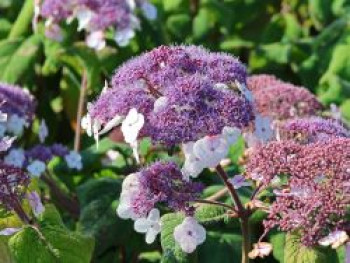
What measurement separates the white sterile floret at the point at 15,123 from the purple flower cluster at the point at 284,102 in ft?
1.82

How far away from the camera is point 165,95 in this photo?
1600 mm

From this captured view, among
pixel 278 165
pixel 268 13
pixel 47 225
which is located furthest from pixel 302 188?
A: pixel 268 13

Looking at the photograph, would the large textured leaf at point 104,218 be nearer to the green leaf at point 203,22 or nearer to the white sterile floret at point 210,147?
the white sterile floret at point 210,147

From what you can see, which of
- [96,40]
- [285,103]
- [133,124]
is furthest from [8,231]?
[96,40]

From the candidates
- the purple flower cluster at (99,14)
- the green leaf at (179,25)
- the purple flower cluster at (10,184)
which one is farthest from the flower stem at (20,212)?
the green leaf at (179,25)

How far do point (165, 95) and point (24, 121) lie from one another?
908 millimetres

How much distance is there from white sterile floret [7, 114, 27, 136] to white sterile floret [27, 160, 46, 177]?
→ 5.0 inches

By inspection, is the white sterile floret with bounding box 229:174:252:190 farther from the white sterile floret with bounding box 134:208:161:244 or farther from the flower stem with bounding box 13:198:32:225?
the flower stem with bounding box 13:198:32:225

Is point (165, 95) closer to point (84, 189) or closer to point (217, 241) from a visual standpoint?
point (217, 241)

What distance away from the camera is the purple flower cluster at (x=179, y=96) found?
156cm

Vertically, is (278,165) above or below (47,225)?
above

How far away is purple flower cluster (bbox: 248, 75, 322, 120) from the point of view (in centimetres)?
235

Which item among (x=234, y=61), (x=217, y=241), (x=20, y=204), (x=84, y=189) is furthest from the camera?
(x=84, y=189)

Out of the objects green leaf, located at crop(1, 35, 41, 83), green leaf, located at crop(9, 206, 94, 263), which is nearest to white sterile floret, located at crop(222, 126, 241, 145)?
green leaf, located at crop(9, 206, 94, 263)
